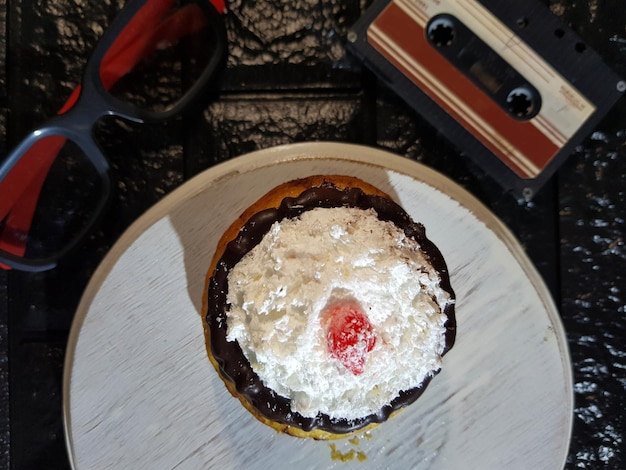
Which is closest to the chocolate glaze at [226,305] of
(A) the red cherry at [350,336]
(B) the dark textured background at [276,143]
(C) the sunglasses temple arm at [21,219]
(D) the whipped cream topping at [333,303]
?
(D) the whipped cream topping at [333,303]

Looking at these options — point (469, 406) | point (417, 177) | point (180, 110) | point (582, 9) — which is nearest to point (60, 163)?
point (180, 110)

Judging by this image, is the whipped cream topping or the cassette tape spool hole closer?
the whipped cream topping

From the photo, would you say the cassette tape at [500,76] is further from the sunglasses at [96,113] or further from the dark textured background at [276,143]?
the sunglasses at [96,113]

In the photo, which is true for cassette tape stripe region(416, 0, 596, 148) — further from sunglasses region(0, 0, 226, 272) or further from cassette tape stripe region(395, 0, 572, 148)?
sunglasses region(0, 0, 226, 272)

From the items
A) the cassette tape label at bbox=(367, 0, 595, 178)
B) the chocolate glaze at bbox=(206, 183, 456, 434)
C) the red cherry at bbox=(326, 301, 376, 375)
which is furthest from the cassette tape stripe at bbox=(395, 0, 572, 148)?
the red cherry at bbox=(326, 301, 376, 375)

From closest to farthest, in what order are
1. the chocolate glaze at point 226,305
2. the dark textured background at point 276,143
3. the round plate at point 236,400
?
the chocolate glaze at point 226,305, the round plate at point 236,400, the dark textured background at point 276,143

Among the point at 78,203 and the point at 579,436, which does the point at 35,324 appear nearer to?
the point at 78,203
